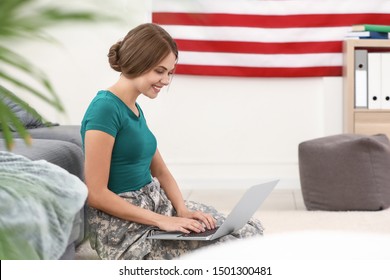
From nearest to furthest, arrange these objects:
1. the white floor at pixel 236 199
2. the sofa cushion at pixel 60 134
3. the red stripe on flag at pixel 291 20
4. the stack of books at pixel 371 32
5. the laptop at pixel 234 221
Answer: the laptop at pixel 234 221 → the sofa cushion at pixel 60 134 → the white floor at pixel 236 199 → the stack of books at pixel 371 32 → the red stripe on flag at pixel 291 20

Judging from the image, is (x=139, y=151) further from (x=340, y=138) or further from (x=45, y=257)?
(x=340, y=138)

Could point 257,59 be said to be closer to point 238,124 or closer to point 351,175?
point 238,124

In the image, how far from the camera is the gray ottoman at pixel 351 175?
2256mm

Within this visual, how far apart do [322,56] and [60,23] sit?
269 centimetres

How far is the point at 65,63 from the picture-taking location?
8.72 feet

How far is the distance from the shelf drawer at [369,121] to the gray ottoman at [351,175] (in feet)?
1.32

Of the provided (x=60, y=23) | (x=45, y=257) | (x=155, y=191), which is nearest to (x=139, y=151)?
(x=155, y=191)

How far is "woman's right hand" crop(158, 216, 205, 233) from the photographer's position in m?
1.08

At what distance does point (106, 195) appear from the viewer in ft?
3.55

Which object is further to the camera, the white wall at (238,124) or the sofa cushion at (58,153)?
the white wall at (238,124)

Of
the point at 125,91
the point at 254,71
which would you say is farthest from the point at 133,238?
the point at 254,71

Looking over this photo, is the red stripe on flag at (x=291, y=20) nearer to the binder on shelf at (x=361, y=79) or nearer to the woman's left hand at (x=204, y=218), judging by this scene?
the binder on shelf at (x=361, y=79)

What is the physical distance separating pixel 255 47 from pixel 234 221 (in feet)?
6.27

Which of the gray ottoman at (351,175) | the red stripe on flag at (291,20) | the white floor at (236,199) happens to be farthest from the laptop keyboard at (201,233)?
the red stripe on flag at (291,20)
